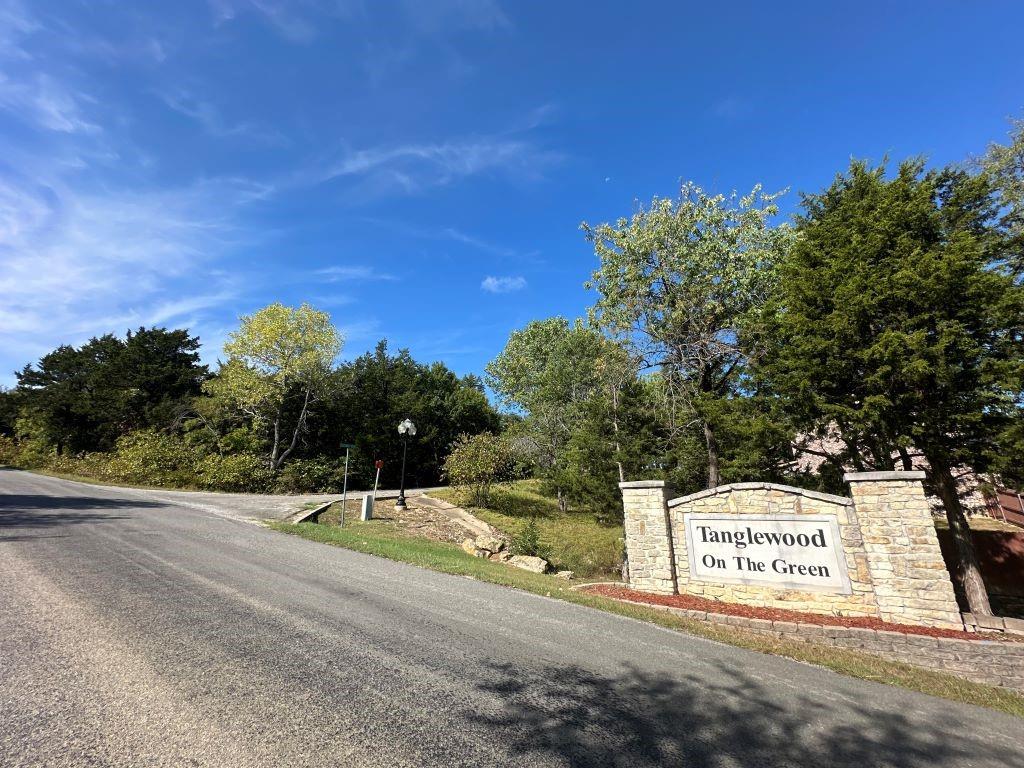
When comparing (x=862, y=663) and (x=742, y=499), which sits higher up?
(x=742, y=499)

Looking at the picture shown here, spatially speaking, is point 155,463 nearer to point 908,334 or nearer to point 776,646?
point 776,646

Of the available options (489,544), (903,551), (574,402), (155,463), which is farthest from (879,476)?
(155,463)

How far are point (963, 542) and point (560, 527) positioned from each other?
13.7 metres

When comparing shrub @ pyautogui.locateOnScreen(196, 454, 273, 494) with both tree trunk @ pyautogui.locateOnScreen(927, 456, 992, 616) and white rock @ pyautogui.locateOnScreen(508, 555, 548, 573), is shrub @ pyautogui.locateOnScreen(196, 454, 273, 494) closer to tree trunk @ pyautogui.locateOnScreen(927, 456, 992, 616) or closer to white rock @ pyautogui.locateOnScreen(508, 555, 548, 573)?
white rock @ pyautogui.locateOnScreen(508, 555, 548, 573)

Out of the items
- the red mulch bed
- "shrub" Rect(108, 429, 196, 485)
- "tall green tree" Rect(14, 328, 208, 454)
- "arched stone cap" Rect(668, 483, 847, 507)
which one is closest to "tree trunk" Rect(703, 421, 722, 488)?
"arched stone cap" Rect(668, 483, 847, 507)

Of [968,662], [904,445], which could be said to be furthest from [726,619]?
[904,445]

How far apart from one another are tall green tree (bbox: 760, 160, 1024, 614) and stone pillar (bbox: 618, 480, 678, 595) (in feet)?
14.6

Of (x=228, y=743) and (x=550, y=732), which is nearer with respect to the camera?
(x=228, y=743)

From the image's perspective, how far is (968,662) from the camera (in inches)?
235

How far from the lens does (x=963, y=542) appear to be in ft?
28.9

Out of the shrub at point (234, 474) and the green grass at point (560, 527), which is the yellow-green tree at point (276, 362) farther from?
the green grass at point (560, 527)

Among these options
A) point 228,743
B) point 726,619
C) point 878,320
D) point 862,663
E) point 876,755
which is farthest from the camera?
point 878,320

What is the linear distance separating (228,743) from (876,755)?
4691 mm

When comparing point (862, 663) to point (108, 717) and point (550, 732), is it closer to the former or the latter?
point (550, 732)
